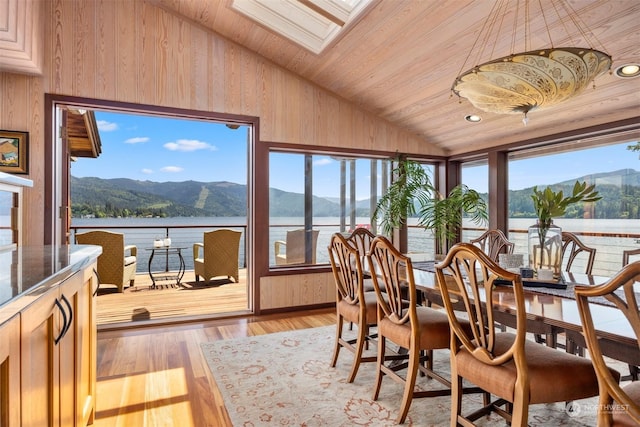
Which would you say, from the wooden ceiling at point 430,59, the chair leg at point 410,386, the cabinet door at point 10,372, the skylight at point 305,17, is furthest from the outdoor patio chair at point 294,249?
the cabinet door at point 10,372

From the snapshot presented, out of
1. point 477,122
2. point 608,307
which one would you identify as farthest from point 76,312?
point 477,122

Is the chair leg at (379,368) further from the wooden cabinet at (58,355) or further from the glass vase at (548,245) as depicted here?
the wooden cabinet at (58,355)

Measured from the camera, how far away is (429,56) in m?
3.43

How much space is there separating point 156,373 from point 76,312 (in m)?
1.52

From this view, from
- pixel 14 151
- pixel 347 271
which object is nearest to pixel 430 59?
pixel 347 271

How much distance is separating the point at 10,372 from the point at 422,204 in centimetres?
467

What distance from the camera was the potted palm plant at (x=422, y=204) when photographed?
4734 mm

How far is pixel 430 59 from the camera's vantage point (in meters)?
3.46

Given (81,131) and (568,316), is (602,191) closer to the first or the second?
(568,316)

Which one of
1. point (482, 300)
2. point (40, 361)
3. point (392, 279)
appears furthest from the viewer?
point (392, 279)

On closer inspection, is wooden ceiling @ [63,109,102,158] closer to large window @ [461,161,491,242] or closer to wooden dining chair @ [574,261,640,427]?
wooden dining chair @ [574,261,640,427]

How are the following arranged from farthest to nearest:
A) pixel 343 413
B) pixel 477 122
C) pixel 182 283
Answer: pixel 182 283
pixel 477 122
pixel 343 413

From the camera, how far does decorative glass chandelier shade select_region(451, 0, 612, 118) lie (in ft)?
5.95

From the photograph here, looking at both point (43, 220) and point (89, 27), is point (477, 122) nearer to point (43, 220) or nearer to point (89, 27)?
point (89, 27)
